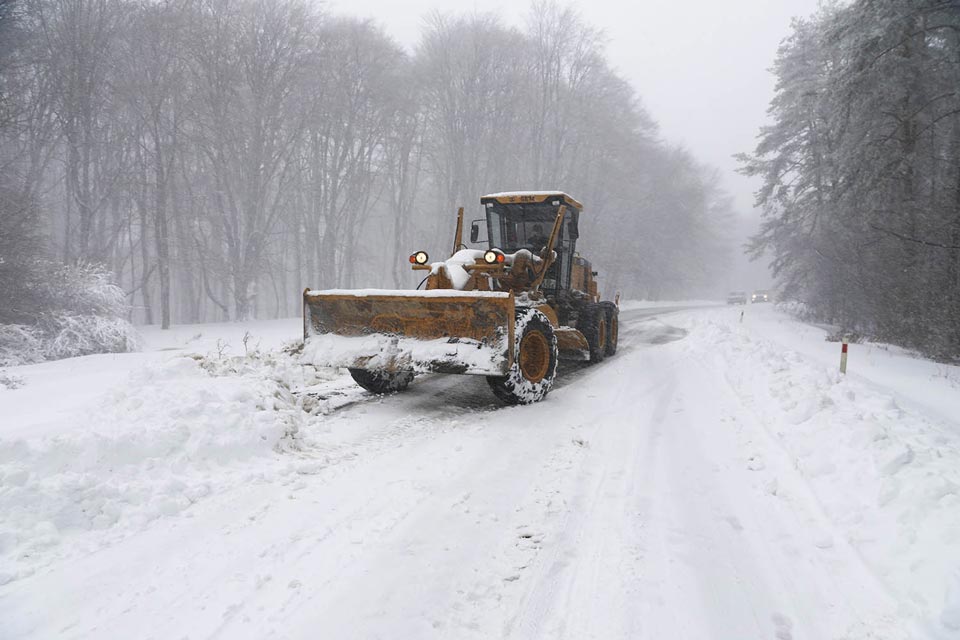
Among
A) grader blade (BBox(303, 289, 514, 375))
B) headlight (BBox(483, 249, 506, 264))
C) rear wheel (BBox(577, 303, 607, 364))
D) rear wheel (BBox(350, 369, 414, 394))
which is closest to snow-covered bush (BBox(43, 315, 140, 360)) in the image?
grader blade (BBox(303, 289, 514, 375))

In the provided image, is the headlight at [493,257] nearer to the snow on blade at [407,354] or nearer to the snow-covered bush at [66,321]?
the snow on blade at [407,354]

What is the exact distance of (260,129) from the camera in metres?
20.2

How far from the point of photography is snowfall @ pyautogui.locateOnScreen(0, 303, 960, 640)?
2383 mm

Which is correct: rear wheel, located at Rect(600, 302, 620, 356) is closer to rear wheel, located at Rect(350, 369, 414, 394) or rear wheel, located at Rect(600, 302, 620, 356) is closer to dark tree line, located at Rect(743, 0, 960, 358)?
rear wheel, located at Rect(350, 369, 414, 394)

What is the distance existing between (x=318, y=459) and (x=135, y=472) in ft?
4.06

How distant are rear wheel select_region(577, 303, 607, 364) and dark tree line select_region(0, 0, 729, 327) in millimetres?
11708

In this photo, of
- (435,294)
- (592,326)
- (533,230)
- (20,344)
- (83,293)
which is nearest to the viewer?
Result: (435,294)

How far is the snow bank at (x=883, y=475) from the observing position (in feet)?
8.54

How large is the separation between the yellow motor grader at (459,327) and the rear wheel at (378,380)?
1cm

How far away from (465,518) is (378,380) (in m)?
3.65

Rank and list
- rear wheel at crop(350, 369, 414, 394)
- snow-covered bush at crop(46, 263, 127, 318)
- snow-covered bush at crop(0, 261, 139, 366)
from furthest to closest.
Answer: snow-covered bush at crop(46, 263, 127, 318), snow-covered bush at crop(0, 261, 139, 366), rear wheel at crop(350, 369, 414, 394)

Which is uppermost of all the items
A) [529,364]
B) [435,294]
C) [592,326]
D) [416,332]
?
[435,294]

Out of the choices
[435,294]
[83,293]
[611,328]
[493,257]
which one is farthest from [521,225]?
[83,293]

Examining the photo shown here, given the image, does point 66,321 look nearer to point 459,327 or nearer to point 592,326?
point 459,327
